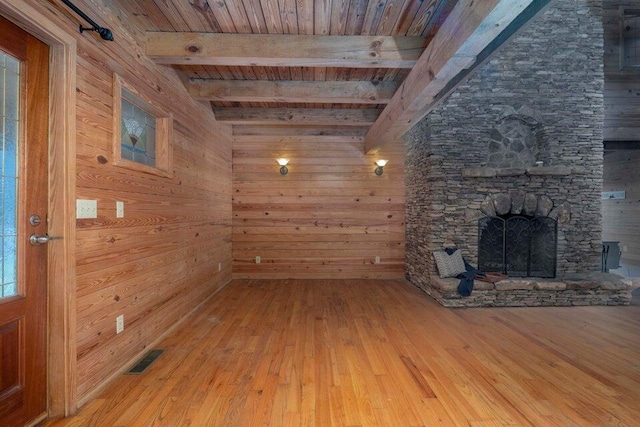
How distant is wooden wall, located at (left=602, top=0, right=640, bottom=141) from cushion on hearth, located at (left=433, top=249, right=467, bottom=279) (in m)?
3.50

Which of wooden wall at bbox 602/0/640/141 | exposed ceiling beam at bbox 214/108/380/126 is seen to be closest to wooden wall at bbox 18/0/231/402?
exposed ceiling beam at bbox 214/108/380/126

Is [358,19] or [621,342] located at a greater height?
[358,19]

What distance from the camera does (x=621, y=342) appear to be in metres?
2.51

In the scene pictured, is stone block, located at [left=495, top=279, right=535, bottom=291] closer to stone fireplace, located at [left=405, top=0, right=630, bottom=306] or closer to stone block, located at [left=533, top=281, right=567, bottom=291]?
stone block, located at [left=533, top=281, right=567, bottom=291]

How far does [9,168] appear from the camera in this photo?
138 cm

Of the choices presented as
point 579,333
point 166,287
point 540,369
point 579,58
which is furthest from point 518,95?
point 166,287

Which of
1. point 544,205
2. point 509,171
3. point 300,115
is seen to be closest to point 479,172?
point 509,171

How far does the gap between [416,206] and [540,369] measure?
269cm

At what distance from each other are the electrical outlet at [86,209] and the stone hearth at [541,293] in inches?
139

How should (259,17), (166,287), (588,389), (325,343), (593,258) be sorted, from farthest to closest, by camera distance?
(593,258) < (166,287) < (325,343) < (259,17) < (588,389)

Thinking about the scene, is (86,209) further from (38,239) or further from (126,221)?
(126,221)

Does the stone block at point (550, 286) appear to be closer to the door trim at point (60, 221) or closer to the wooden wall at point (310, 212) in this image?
the wooden wall at point (310, 212)

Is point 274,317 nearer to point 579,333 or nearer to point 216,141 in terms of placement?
point 216,141

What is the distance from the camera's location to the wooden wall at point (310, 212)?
490 cm
